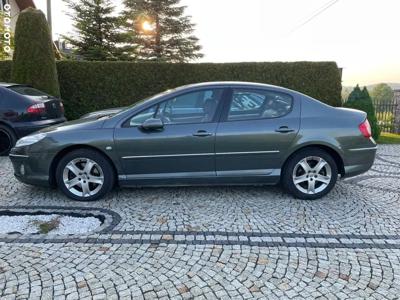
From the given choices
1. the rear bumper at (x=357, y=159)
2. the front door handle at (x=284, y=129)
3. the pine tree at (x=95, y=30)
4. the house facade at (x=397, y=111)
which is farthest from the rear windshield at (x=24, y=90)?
the pine tree at (x=95, y=30)

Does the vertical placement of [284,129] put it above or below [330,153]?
above

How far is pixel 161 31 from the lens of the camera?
72.8ft

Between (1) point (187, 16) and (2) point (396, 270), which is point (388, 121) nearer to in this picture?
(2) point (396, 270)

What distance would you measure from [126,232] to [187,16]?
21459 mm

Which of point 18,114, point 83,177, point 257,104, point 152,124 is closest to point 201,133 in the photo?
point 152,124

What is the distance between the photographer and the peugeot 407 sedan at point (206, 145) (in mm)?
3969

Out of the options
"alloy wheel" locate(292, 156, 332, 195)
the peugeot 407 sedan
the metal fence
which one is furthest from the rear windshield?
the metal fence

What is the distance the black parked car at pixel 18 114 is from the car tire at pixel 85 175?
2.78 meters

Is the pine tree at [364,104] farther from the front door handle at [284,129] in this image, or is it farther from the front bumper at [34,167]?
the front bumper at [34,167]

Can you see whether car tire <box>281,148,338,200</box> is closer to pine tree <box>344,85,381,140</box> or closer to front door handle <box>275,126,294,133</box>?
front door handle <box>275,126,294,133</box>

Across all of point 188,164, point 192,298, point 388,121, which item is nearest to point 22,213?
point 188,164

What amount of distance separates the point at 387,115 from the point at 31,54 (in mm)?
11657

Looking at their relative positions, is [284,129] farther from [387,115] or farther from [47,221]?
[387,115]

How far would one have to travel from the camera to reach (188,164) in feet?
13.3
